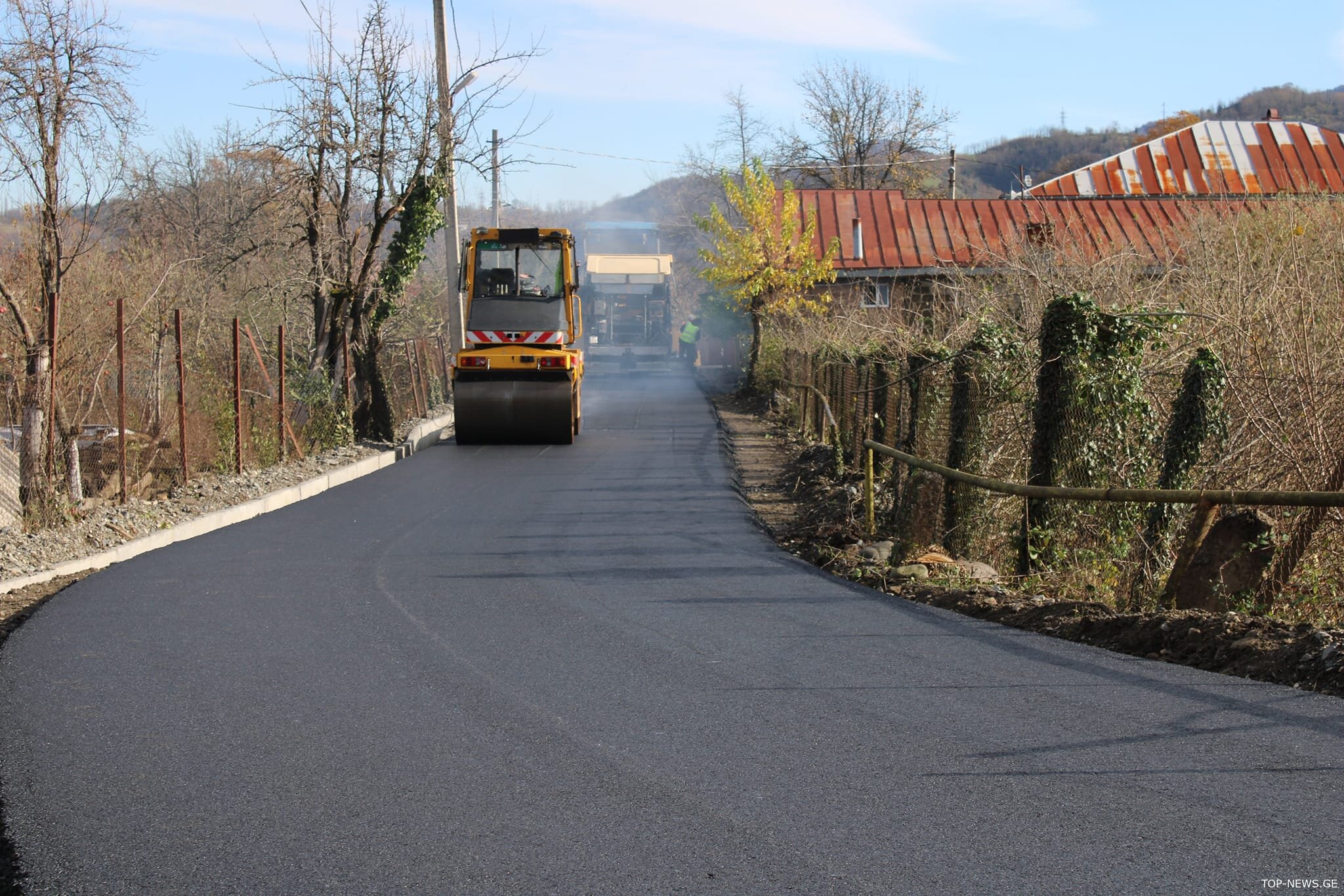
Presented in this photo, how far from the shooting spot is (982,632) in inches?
312

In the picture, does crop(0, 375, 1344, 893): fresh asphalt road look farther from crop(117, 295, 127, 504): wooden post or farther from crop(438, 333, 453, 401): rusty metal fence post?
crop(438, 333, 453, 401): rusty metal fence post

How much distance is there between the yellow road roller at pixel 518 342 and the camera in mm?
22203

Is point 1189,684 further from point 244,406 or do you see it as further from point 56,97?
point 244,406

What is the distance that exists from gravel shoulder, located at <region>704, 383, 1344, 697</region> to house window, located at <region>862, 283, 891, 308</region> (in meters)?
21.2

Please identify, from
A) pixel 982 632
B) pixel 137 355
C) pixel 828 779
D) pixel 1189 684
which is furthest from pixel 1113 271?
pixel 137 355

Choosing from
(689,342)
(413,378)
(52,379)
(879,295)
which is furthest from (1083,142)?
(52,379)

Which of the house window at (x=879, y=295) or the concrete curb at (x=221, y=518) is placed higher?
the house window at (x=879, y=295)

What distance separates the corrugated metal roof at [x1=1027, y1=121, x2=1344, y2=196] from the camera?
4278 cm

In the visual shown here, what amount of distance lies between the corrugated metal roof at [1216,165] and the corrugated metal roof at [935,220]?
16.0 feet

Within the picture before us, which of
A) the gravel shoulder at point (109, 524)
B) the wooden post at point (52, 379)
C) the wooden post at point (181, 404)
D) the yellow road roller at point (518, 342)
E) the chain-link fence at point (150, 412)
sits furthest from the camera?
the yellow road roller at point (518, 342)

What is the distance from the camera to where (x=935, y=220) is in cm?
3838

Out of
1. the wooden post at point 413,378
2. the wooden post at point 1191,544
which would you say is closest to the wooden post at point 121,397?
the wooden post at point 1191,544

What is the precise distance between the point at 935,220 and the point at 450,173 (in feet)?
65.6

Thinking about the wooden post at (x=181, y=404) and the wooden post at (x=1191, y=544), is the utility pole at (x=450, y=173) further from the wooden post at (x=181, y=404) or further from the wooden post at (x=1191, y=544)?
the wooden post at (x=1191, y=544)
